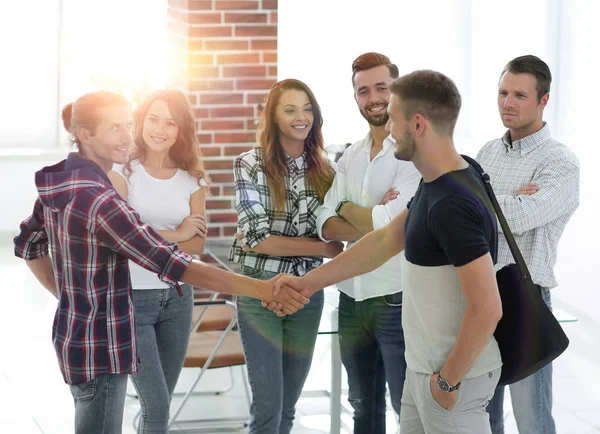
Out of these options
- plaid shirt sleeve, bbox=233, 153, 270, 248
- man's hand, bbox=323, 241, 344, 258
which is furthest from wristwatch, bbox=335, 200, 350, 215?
plaid shirt sleeve, bbox=233, 153, 270, 248

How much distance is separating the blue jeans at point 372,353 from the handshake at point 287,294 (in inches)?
9.4

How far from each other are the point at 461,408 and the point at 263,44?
124 inches

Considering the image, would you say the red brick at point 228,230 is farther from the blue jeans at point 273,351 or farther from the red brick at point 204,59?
the blue jeans at point 273,351

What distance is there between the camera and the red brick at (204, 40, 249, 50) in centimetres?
468

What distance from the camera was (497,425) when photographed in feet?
9.11

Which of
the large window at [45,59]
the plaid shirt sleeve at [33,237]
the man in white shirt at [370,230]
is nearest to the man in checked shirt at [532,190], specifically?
the man in white shirt at [370,230]

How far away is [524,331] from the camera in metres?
2.01

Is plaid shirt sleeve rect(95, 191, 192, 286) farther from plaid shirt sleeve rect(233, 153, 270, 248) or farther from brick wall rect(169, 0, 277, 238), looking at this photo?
brick wall rect(169, 0, 277, 238)

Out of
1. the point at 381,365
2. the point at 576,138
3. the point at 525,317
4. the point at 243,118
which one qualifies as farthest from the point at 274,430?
the point at 576,138

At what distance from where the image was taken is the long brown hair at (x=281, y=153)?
9.42ft

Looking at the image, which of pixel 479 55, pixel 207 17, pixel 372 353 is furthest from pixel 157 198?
pixel 479 55

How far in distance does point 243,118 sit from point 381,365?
7.45 feet

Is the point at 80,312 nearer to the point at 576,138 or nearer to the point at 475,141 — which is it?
the point at 576,138

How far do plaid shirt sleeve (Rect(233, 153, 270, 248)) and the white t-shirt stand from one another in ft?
0.68
